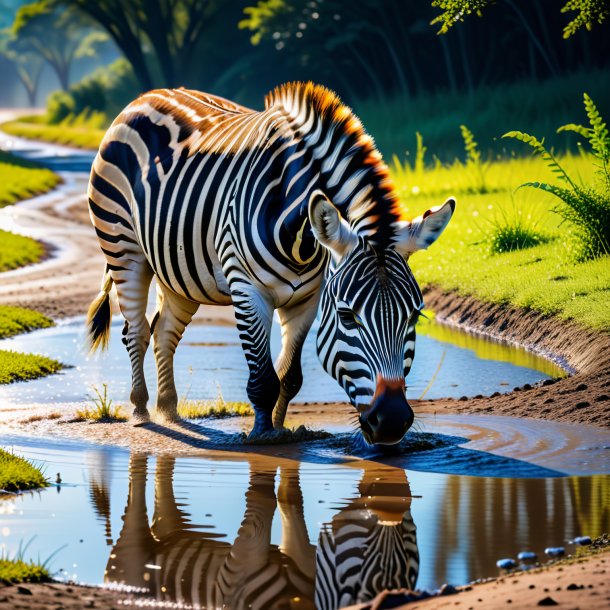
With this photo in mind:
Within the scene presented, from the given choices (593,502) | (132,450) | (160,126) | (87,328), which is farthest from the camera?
(87,328)

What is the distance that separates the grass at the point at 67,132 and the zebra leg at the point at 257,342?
38.1 m

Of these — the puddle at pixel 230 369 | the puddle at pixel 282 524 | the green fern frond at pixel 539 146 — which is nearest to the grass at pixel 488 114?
the green fern frond at pixel 539 146

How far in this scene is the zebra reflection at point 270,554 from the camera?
528 cm

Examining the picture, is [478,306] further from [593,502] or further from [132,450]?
[593,502]

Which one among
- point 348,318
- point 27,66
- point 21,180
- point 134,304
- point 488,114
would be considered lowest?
point 134,304

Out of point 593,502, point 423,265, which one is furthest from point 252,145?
point 423,265

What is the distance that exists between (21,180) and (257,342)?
23.8 m

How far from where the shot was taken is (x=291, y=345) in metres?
8.59

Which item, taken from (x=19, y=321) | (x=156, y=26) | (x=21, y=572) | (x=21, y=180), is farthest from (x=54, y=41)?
(x=21, y=572)

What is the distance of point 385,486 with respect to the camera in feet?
23.1

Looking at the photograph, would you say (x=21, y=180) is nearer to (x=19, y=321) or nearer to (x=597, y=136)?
(x=19, y=321)

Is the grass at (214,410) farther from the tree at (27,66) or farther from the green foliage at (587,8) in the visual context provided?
the tree at (27,66)

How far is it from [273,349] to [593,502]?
644 cm

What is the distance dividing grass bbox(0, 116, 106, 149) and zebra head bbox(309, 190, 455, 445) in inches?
1543
